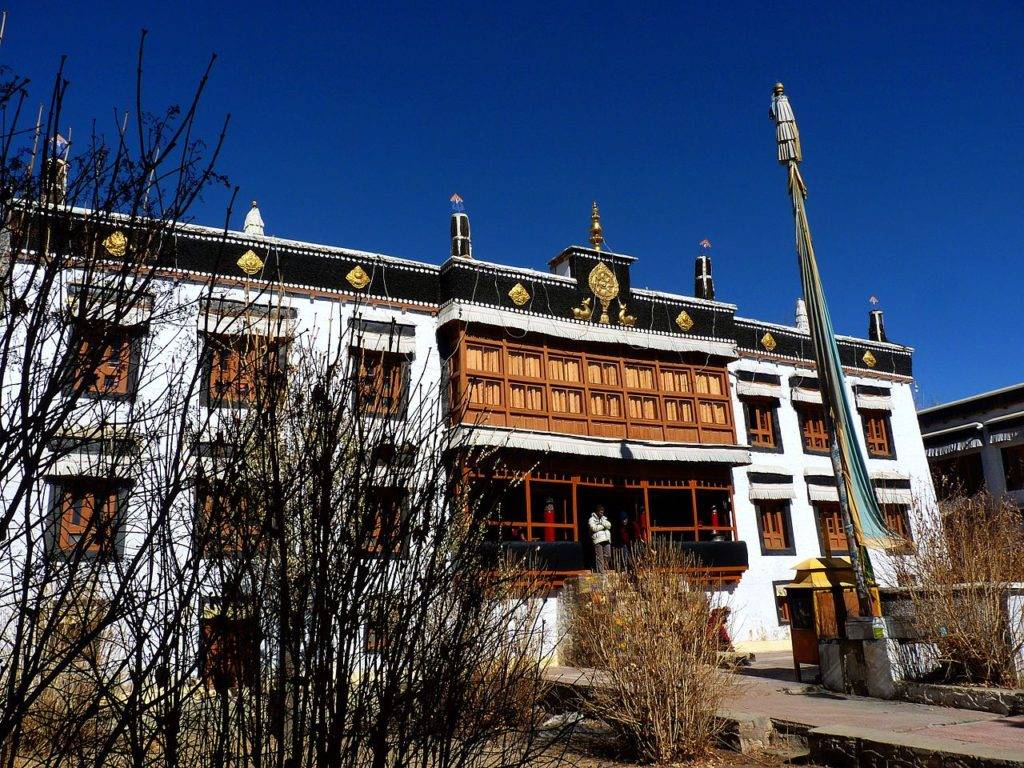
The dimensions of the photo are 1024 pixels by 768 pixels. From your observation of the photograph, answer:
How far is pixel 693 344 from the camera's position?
21859mm

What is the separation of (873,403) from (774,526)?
21.0ft

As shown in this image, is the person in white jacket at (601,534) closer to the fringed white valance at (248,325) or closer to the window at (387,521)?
the fringed white valance at (248,325)

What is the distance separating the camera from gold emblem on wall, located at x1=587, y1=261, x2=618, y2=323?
2139 centimetres

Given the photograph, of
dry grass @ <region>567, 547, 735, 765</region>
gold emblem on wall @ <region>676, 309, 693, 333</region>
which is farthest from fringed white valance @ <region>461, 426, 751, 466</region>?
dry grass @ <region>567, 547, 735, 765</region>

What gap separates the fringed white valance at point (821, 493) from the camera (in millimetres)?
23578

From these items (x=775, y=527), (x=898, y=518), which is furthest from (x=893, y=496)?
(x=775, y=527)

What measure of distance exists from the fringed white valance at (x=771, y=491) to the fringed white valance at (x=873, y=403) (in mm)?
4953

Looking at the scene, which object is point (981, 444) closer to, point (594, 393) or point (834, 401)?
point (594, 393)

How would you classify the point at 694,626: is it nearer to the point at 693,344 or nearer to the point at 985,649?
the point at 985,649

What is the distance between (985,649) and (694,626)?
409cm

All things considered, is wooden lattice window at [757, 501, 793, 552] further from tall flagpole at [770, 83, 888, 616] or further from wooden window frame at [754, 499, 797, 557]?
tall flagpole at [770, 83, 888, 616]

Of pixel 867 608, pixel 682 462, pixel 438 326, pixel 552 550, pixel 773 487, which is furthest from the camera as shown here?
pixel 773 487

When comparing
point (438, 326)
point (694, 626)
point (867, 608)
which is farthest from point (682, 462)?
point (694, 626)

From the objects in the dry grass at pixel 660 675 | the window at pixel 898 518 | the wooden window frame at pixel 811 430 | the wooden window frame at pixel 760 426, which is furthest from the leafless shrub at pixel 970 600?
the window at pixel 898 518
